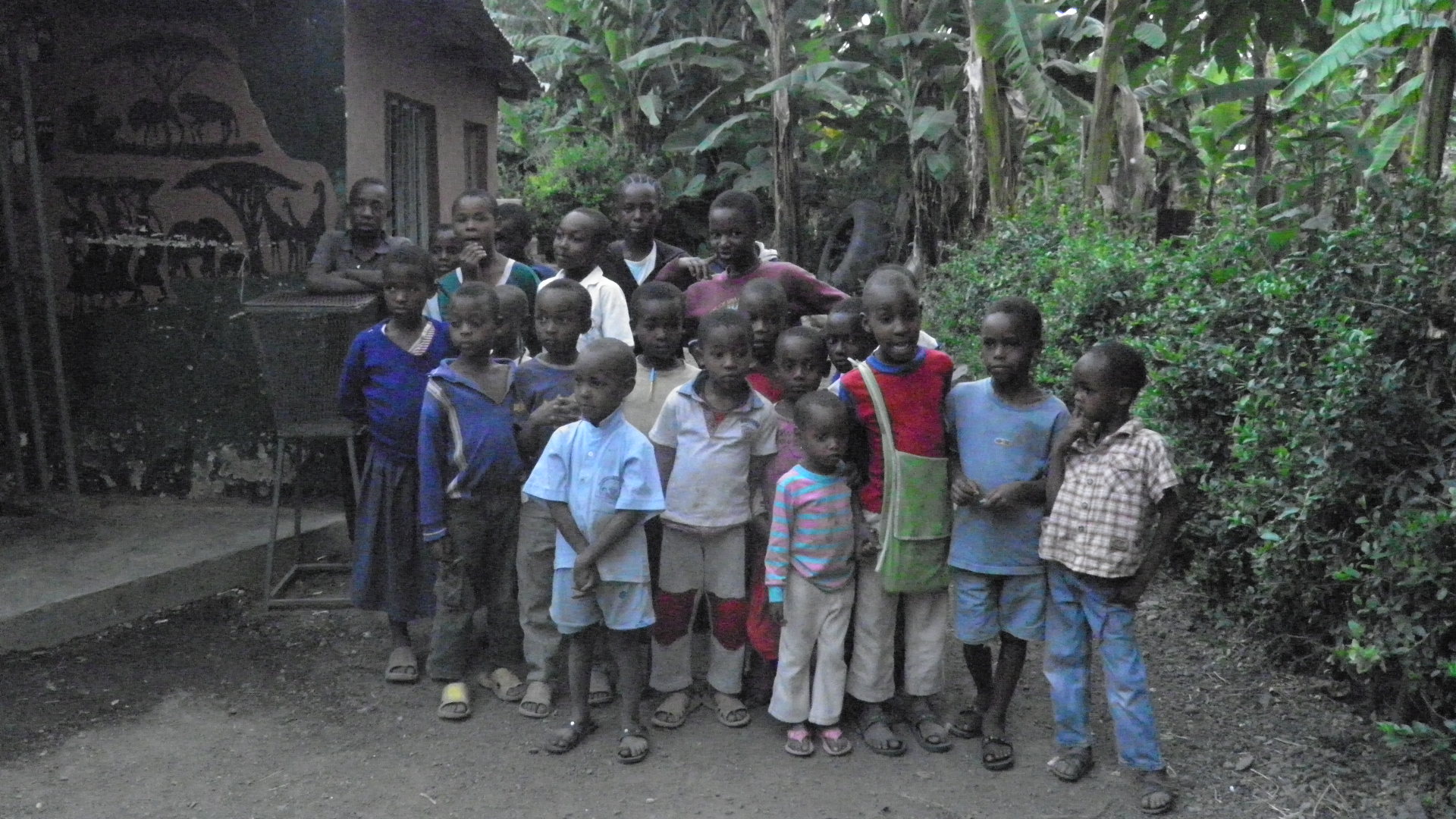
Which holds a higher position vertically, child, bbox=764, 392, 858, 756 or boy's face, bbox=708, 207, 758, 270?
boy's face, bbox=708, 207, 758, 270

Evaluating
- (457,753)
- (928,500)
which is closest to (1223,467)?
(928,500)

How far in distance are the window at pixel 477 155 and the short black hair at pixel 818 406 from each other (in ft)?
23.2

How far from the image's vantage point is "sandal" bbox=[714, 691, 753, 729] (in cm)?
400

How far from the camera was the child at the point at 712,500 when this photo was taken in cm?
391

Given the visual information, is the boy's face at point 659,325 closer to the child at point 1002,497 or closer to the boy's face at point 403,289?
the boy's face at point 403,289

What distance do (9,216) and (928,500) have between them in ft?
16.3

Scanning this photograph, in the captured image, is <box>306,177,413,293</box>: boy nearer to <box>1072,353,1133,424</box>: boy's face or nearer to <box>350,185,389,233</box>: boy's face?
<box>350,185,389,233</box>: boy's face

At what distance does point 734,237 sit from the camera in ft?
14.9

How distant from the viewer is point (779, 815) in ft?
11.1

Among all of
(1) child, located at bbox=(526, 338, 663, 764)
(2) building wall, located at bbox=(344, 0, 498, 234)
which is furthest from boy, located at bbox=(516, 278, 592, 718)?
(2) building wall, located at bbox=(344, 0, 498, 234)

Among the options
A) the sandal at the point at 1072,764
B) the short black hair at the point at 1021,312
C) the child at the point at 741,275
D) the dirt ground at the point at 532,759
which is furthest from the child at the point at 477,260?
the sandal at the point at 1072,764

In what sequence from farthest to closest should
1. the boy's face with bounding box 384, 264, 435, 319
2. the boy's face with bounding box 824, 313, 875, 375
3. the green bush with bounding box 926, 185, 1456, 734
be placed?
the boy's face with bounding box 384, 264, 435, 319 → the boy's face with bounding box 824, 313, 875, 375 → the green bush with bounding box 926, 185, 1456, 734

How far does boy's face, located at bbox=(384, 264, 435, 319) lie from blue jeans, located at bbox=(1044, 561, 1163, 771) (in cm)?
242

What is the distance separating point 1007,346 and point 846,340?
29.7 inches
